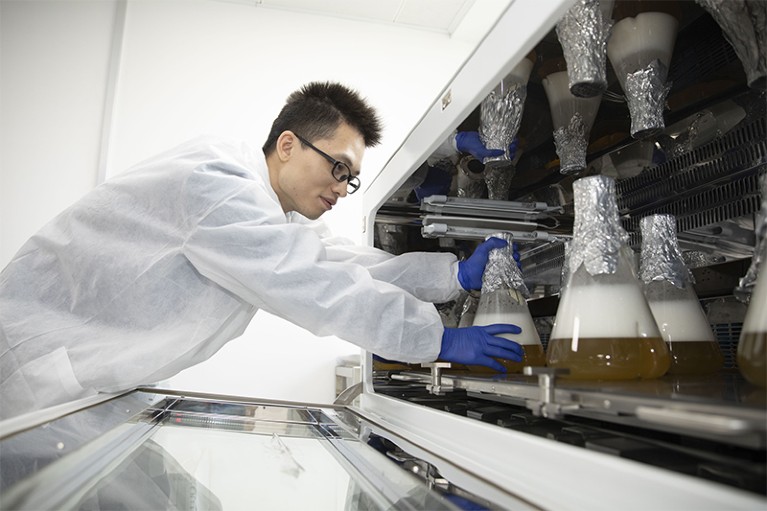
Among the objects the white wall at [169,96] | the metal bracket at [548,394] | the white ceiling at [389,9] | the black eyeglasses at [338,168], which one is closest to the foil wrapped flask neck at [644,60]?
the metal bracket at [548,394]

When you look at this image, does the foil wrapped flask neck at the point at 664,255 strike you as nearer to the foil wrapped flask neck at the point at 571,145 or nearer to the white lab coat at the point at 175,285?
the foil wrapped flask neck at the point at 571,145

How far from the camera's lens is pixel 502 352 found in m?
0.85

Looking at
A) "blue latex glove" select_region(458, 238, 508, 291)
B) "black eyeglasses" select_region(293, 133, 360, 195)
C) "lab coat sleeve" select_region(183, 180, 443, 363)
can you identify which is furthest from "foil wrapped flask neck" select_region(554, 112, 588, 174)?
"black eyeglasses" select_region(293, 133, 360, 195)

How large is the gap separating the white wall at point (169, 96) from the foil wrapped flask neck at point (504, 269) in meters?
1.87

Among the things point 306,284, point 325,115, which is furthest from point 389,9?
point 306,284

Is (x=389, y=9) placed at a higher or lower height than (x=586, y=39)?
higher

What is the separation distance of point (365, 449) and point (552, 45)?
56 cm

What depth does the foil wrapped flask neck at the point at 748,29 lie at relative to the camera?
527mm

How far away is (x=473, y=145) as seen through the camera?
2.66 ft

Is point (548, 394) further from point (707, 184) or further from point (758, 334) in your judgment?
point (707, 184)

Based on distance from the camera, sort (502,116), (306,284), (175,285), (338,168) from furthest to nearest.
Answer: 1. (338,168)
2. (175,285)
3. (306,284)
4. (502,116)

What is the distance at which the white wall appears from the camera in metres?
2.57

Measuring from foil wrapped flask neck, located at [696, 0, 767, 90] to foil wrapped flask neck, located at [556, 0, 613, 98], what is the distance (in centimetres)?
10

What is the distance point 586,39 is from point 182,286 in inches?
34.7
